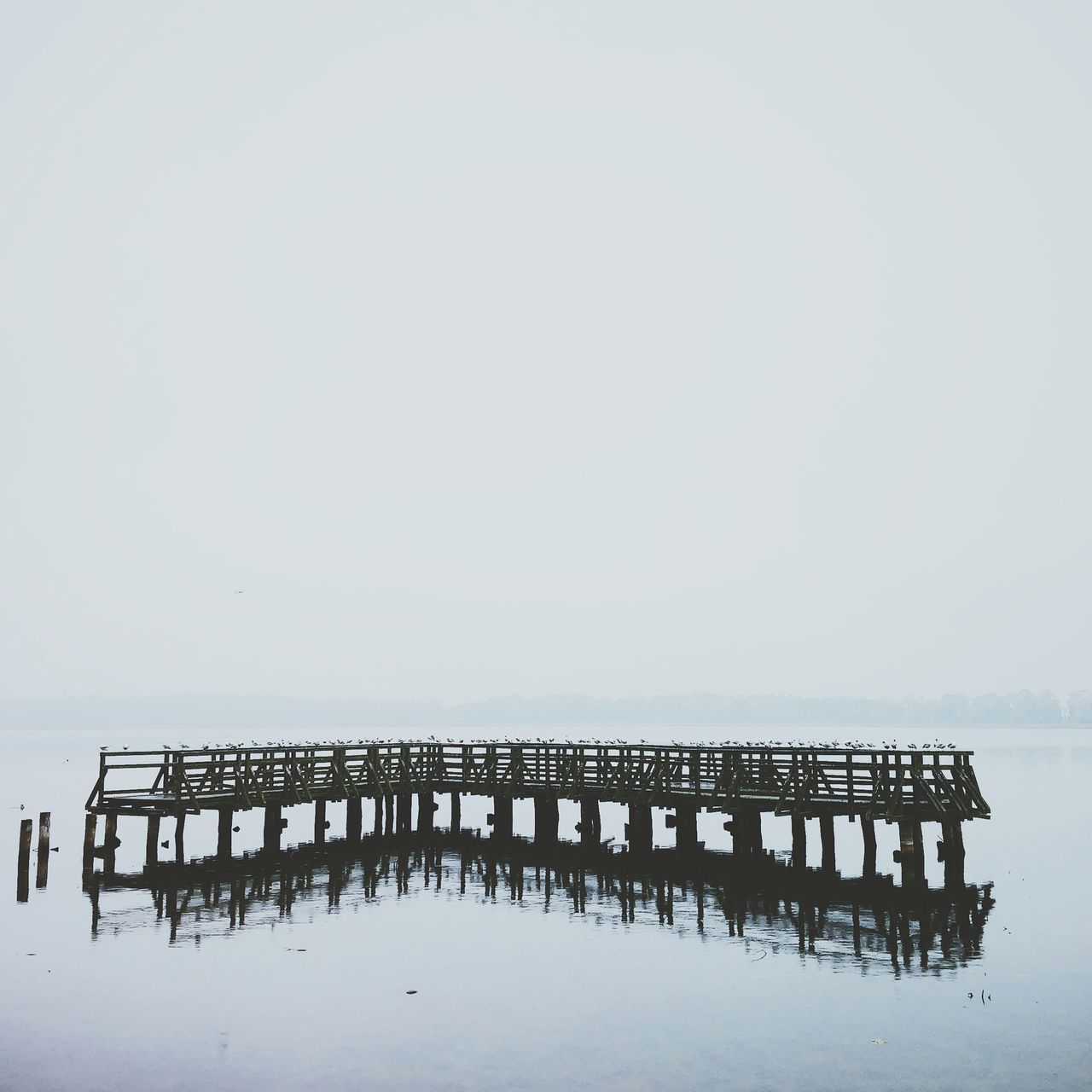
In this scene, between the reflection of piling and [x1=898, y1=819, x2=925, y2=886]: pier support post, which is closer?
the reflection of piling

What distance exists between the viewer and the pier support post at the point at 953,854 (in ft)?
114

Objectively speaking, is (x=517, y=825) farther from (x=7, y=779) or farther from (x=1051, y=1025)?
(x=7, y=779)

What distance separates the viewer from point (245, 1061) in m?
17.0

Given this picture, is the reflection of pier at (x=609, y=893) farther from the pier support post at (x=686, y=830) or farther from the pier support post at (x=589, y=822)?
the pier support post at (x=589, y=822)

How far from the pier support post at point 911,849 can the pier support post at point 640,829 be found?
10.3 metres

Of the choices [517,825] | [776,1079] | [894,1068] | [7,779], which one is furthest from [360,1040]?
[7,779]

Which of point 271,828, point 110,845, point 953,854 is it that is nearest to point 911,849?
point 953,854

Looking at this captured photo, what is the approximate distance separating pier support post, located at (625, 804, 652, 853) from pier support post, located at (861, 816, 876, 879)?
8.38m

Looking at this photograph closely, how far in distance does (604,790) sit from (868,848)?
10.3 meters

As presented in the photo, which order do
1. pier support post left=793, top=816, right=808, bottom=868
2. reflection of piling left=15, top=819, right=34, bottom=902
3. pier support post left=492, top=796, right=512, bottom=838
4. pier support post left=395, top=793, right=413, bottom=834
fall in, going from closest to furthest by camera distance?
reflection of piling left=15, top=819, right=34, bottom=902 → pier support post left=793, top=816, right=808, bottom=868 → pier support post left=492, top=796, right=512, bottom=838 → pier support post left=395, top=793, right=413, bottom=834

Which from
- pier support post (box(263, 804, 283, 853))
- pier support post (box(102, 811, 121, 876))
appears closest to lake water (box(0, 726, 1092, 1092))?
pier support post (box(102, 811, 121, 876))

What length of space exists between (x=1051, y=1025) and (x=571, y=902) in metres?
14.5

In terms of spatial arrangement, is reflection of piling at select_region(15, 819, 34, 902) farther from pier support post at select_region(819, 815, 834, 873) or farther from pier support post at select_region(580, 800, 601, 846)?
pier support post at select_region(819, 815, 834, 873)

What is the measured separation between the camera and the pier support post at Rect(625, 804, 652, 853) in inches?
1596
